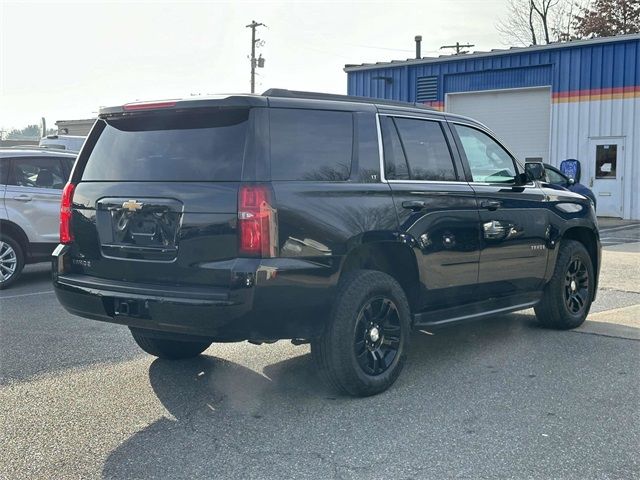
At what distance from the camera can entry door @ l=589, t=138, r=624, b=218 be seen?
65.1 ft

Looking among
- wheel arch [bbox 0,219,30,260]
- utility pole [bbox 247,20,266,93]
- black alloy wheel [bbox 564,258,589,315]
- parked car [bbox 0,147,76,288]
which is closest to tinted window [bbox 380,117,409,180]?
black alloy wheel [bbox 564,258,589,315]

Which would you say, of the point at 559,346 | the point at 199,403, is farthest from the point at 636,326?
the point at 199,403

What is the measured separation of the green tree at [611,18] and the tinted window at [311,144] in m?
37.5

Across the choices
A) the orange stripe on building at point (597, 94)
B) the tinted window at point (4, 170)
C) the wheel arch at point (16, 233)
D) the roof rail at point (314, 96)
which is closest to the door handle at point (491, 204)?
the roof rail at point (314, 96)

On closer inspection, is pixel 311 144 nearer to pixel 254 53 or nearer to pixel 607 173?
pixel 607 173

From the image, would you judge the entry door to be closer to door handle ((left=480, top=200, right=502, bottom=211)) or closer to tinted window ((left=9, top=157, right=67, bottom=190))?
tinted window ((left=9, top=157, right=67, bottom=190))

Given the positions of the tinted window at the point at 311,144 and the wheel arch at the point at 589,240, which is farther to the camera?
the wheel arch at the point at 589,240

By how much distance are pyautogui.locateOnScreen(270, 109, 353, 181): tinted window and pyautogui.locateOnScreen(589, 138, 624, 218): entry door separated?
1719cm

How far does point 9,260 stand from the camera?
29.7 feet

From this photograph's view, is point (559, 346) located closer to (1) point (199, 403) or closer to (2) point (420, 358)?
(2) point (420, 358)

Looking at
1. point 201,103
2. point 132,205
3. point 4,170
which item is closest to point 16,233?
point 4,170

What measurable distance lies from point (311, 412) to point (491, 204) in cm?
228

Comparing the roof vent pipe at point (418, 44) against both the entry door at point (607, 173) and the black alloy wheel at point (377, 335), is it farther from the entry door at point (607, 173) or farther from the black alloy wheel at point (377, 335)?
the black alloy wheel at point (377, 335)

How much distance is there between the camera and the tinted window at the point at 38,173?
927cm
